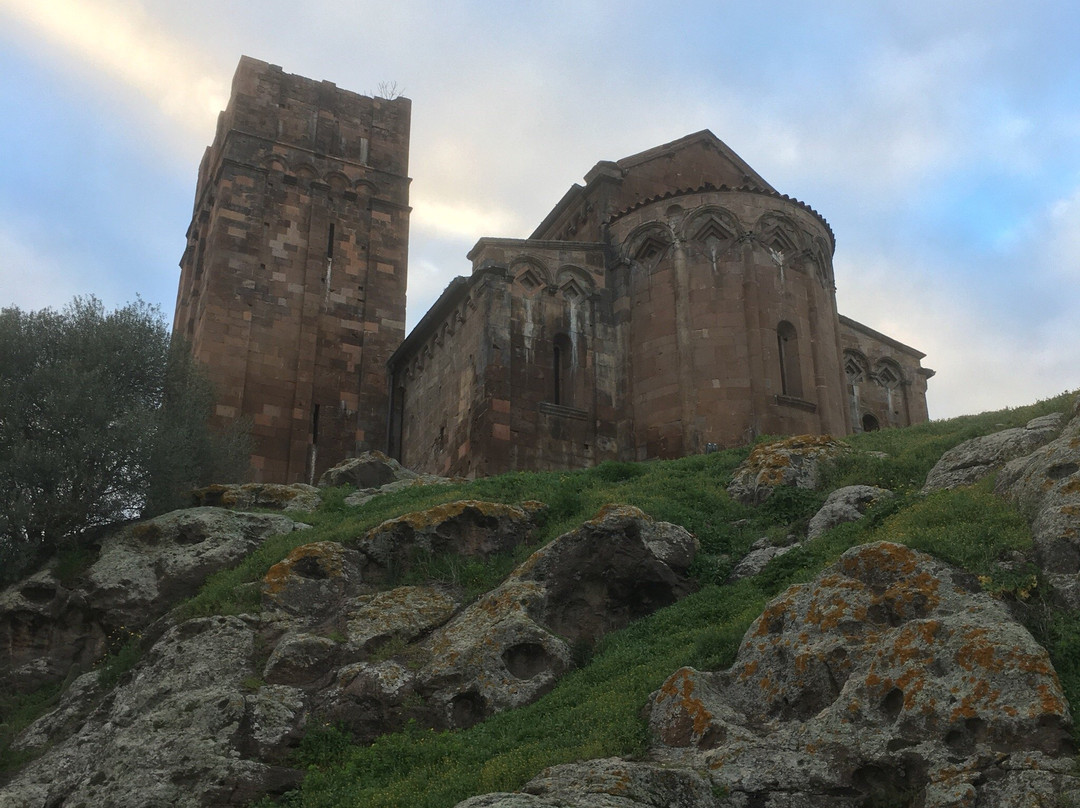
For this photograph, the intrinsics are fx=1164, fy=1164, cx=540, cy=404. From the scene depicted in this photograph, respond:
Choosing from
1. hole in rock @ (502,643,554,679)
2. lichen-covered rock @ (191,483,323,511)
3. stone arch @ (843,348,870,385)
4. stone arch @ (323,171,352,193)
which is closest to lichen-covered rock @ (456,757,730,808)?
hole in rock @ (502,643,554,679)

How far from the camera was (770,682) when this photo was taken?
9.35 m

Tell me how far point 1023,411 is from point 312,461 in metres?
17.6

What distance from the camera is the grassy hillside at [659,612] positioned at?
9.28m

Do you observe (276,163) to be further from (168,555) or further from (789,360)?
(168,555)

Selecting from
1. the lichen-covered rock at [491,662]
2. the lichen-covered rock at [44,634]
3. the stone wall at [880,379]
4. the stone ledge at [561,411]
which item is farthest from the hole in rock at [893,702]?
the stone wall at [880,379]

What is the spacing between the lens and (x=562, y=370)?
24.2 meters

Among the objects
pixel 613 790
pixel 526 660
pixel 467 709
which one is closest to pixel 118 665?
pixel 467 709

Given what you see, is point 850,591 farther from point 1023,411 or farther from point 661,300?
point 661,300

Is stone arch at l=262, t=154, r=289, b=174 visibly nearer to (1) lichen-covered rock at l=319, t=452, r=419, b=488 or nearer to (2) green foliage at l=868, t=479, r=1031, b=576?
(1) lichen-covered rock at l=319, t=452, r=419, b=488

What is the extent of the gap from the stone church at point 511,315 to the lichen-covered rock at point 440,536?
24.2 ft

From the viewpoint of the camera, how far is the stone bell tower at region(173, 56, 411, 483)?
28672 mm

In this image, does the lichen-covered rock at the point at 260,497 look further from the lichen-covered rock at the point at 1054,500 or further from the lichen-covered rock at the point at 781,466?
the lichen-covered rock at the point at 1054,500

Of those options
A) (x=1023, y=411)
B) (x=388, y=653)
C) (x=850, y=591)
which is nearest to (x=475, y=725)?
(x=388, y=653)

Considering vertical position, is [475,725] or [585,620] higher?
[585,620]
